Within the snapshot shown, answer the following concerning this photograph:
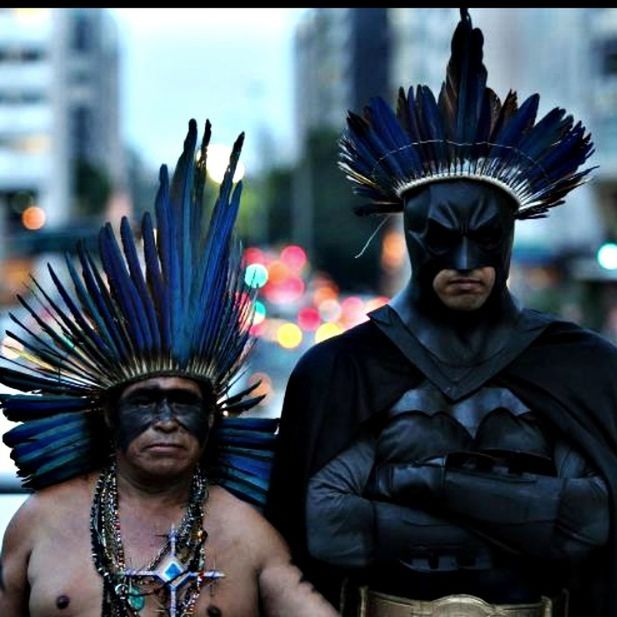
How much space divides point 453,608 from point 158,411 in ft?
2.95

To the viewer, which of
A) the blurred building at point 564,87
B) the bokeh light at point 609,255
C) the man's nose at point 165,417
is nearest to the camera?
the man's nose at point 165,417

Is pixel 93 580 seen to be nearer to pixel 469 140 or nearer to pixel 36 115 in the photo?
pixel 469 140

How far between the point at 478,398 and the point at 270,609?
75 cm

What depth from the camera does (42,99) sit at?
75062 mm

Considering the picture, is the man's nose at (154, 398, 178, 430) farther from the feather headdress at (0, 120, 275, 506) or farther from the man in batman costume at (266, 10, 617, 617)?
the man in batman costume at (266, 10, 617, 617)

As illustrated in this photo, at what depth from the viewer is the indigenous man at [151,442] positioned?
11.9 feet

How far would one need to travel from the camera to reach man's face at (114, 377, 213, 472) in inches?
142

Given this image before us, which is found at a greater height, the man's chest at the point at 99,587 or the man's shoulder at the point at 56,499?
the man's shoulder at the point at 56,499

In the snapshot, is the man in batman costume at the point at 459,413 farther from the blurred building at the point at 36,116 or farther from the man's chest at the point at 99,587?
the blurred building at the point at 36,116

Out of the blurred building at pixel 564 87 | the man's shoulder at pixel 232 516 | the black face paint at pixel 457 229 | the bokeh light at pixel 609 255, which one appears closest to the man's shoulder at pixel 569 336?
the black face paint at pixel 457 229

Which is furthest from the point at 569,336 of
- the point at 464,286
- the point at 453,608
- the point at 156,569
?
the point at 156,569

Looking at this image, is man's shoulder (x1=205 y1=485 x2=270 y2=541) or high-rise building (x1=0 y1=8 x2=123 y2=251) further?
high-rise building (x1=0 y1=8 x2=123 y2=251)

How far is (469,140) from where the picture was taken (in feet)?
12.5

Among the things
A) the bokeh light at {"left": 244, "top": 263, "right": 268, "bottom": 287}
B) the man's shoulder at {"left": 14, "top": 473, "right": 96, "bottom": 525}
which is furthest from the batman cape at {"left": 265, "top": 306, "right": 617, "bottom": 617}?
the man's shoulder at {"left": 14, "top": 473, "right": 96, "bottom": 525}
